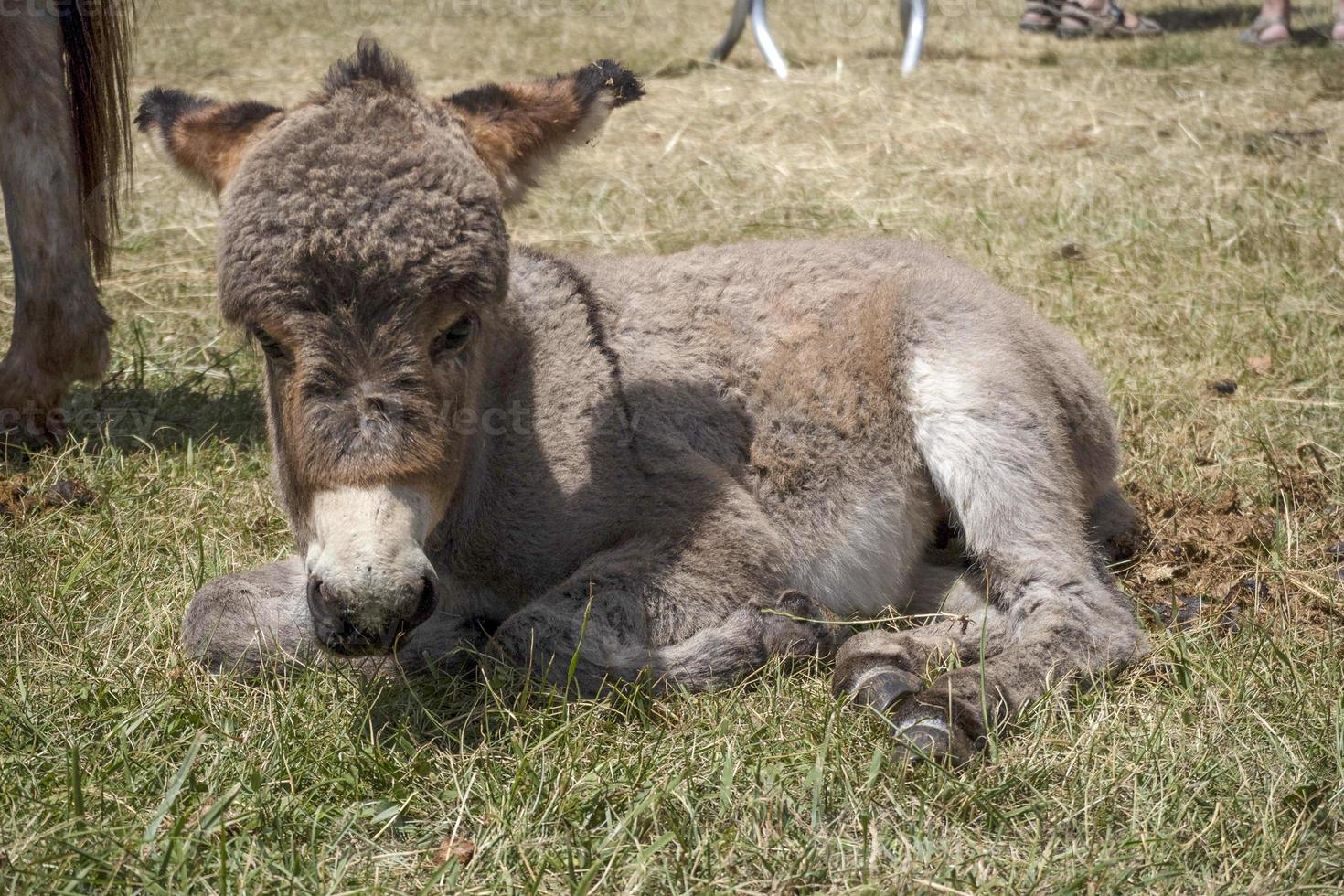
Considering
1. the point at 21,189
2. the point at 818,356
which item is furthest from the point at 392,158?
the point at 21,189

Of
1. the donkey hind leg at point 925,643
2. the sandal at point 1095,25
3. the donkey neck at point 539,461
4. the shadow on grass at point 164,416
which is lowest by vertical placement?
the donkey hind leg at point 925,643

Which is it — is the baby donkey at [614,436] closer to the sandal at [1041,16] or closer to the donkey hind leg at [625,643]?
the donkey hind leg at [625,643]

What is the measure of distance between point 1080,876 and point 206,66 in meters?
11.4

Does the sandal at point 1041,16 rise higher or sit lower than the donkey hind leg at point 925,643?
higher

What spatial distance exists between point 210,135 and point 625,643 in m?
1.83

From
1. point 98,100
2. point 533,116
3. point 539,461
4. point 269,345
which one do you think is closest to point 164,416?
point 98,100

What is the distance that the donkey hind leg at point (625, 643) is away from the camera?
10.7 ft

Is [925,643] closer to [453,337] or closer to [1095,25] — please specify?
[453,337]

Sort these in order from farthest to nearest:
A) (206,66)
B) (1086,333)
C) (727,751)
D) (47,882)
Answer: (206,66) → (1086,333) → (727,751) → (47,882)

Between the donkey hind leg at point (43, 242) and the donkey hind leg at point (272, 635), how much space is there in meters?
1.97

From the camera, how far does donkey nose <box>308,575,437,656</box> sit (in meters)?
2.58

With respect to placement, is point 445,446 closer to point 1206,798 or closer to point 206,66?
point 1206,798

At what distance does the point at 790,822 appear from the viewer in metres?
2.69

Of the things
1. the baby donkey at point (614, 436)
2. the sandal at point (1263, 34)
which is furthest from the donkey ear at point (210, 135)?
the sandal at point (1263, 34)
